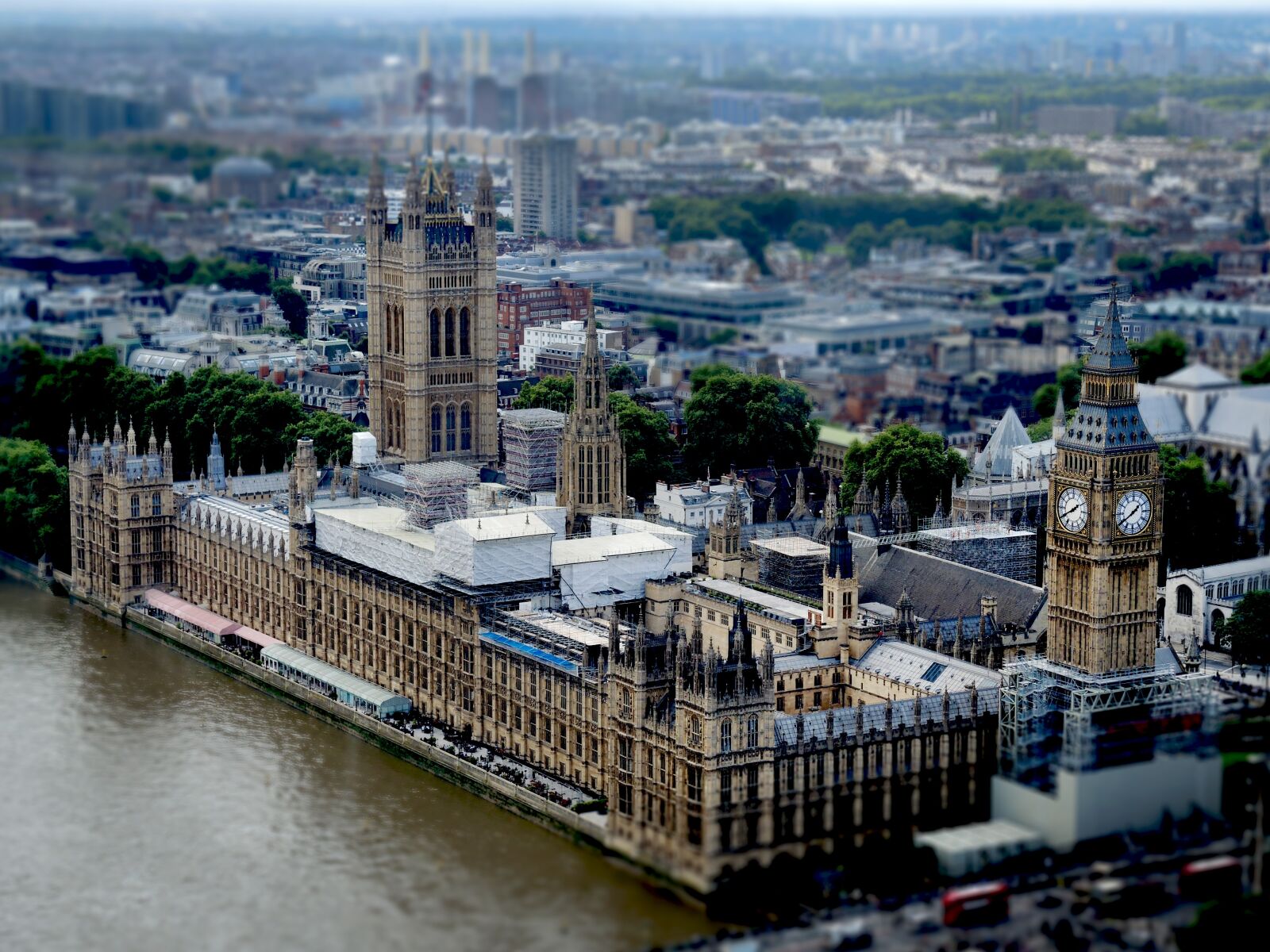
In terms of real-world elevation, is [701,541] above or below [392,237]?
below

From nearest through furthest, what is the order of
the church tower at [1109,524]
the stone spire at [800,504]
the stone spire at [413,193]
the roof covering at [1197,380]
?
the church tower at [1109,524], the stone spire at [800,504], the stone spire at [413,193], the roof covering at [1197,380]

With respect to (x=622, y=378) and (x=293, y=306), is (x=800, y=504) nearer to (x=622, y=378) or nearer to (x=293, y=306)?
(x=622, y=378)

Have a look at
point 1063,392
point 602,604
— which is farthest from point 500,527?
point 1063,392

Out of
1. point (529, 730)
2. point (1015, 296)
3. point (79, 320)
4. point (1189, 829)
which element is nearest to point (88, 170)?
point (79, 320)

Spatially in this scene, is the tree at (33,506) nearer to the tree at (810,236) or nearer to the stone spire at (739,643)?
the stone spire at (739,643)

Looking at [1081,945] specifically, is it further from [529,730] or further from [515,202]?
[515,202]

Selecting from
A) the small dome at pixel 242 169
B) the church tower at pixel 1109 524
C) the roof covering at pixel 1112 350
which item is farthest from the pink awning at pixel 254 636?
the small dome at pixel 242 169
